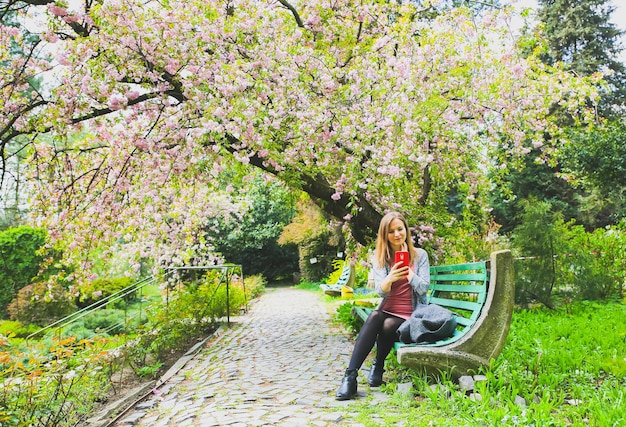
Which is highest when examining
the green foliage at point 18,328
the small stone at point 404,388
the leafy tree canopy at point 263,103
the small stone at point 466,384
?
the leafy tree canopy at point 263,103

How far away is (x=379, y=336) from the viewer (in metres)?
3.93

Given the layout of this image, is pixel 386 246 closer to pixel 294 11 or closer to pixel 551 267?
pixel 551 267

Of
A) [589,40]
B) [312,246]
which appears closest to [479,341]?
[312,246]

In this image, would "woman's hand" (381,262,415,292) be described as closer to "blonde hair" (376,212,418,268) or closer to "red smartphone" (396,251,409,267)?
"red smartphone" (396,251,409,267)

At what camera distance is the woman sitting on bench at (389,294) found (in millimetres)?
3746

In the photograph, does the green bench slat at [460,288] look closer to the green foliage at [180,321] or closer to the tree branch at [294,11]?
the green foliage at [180,321]

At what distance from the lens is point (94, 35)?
484cm

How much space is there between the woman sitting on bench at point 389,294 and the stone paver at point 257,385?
24cm

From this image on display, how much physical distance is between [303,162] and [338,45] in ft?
8.25

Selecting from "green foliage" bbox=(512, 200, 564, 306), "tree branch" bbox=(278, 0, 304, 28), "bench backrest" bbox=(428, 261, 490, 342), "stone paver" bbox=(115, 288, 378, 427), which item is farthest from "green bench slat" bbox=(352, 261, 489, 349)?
"tree branch" bbox=(278, 0, 304, 28)

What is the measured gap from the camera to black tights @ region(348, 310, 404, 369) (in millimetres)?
3760

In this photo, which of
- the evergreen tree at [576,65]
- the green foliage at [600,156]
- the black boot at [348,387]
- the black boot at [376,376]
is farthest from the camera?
the evergreen tree at [576,65]

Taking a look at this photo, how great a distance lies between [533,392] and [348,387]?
4.31 ft

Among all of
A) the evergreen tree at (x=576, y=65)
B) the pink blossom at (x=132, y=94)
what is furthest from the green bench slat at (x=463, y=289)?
the evergreen tree at (x=576, y=65)
